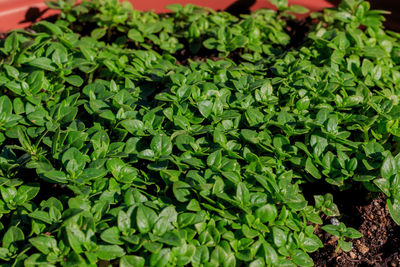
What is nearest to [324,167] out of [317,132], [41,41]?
[317,132]

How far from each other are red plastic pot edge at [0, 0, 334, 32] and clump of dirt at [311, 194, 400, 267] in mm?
1432

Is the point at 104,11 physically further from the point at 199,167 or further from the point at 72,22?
the point at 199,167

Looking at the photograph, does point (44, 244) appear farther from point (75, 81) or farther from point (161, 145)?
point (75, 81)

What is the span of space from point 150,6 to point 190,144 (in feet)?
4.69

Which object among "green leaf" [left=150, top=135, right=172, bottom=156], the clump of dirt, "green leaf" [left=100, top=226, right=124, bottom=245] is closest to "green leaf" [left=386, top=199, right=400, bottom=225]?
the clump of dirt

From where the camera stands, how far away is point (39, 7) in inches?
106

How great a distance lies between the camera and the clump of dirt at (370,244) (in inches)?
69.9

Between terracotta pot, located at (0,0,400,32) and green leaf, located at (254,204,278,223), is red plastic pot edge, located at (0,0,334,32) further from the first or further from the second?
green leaf, located at (254,204,278,223)

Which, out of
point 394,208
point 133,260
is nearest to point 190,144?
point 133,260

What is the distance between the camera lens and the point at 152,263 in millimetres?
1397

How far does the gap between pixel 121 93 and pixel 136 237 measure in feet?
2.44

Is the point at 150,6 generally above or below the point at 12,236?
above

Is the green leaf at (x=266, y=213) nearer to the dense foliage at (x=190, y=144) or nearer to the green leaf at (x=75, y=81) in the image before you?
the dense foliage at (x=190, y=144)

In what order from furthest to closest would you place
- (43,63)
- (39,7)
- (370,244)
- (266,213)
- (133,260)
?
(39,7) < (43,63) < (370,244) < (266,213) < (133,260)
